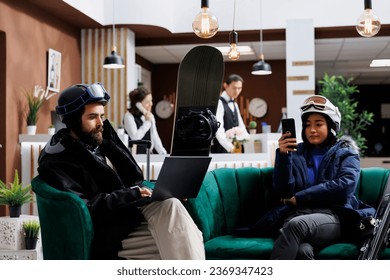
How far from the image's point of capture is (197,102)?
3436 millimetres

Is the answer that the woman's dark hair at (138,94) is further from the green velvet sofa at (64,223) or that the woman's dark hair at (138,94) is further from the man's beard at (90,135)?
the green velvet sofa at (64,223)

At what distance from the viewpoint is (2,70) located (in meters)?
6.66

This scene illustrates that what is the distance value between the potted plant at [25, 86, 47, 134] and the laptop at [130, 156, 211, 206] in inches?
175

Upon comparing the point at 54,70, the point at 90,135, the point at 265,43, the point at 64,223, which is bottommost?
the point at 64,223

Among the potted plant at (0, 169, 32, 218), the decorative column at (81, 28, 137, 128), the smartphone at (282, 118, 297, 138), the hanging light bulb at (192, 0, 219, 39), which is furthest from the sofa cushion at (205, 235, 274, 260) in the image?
the decorative column at (81, 28, 137, 128)

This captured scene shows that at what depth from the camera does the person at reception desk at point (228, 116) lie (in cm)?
605

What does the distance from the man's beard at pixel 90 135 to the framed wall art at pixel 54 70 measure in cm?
505

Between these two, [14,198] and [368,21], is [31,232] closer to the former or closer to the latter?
[14,198]

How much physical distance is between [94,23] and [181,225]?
6.58 m

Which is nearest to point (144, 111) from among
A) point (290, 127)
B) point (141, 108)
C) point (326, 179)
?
point (141, 108)

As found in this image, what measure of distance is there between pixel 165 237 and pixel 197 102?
1126mm

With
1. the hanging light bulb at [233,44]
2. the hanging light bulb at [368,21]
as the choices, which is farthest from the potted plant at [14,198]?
the hanging light bulb at [368,21]
